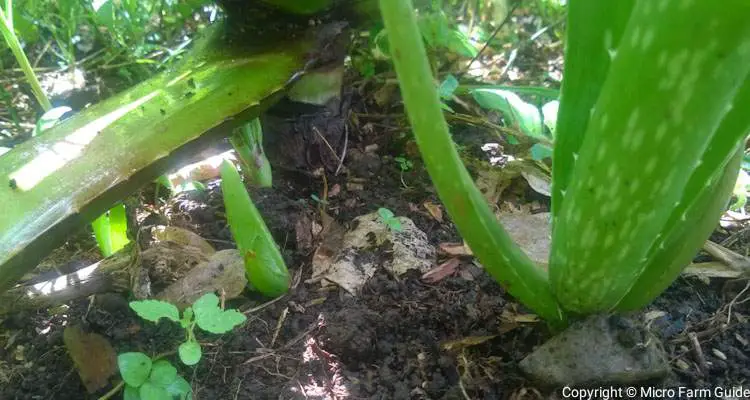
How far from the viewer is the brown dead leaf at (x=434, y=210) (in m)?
1.10

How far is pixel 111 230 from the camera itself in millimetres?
1009

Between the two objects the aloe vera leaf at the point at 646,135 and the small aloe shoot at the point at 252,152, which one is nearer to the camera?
the aloe vera leaf at the point at 646,135

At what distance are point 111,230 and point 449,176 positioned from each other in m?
0.61

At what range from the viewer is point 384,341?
2.78 feet

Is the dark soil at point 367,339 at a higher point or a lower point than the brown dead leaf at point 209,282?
lower

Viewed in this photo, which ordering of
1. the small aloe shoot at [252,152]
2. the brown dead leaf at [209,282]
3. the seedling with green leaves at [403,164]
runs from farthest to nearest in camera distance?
1. the seedling with green leaves at [403,164]
2. the small aloe shoot at [252,152]
3. the brown dead leaf at [209,282]

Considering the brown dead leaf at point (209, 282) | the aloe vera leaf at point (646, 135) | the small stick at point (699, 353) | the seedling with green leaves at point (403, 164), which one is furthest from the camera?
the seedling with green leaves at point (403, 164)

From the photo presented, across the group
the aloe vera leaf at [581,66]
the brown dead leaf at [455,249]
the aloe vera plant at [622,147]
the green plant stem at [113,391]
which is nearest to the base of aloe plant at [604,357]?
the aloe vera plant at [622,147]

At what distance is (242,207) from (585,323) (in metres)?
0.46

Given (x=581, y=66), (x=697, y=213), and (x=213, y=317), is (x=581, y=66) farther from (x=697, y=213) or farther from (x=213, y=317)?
(x=213, y=317)

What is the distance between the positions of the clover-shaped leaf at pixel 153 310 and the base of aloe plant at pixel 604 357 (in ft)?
1.42

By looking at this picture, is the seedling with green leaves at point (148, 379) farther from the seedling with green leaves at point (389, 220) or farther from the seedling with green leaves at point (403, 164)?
the seedling with green leaves at point (403, 164)

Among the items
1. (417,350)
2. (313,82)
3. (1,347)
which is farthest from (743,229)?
(1,347)

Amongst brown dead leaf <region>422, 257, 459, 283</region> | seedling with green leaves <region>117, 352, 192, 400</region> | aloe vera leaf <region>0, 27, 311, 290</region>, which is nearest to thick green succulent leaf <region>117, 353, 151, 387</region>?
seedling with green leaves <region>117, 352, 192, 400</region>
